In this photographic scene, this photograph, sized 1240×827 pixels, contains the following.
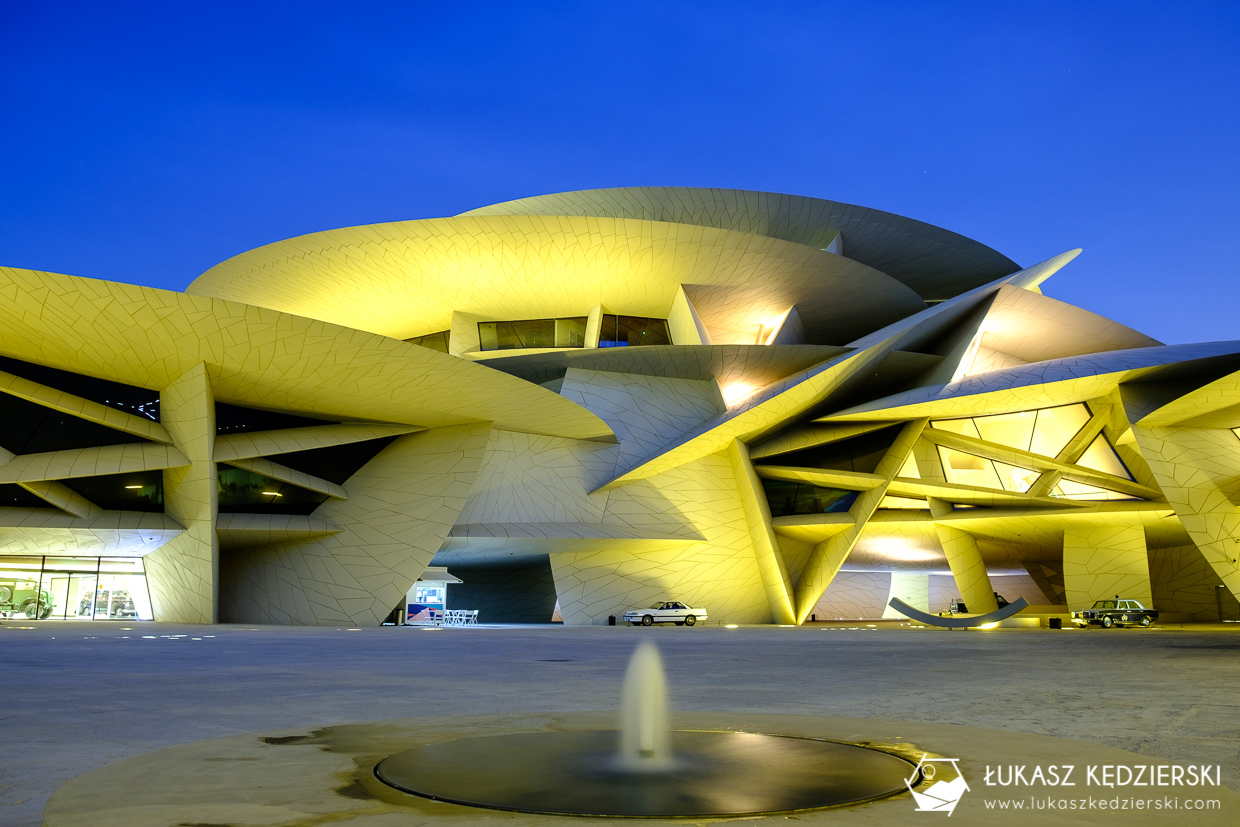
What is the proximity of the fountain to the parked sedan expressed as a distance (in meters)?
28.4

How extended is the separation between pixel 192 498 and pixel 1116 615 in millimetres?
29758

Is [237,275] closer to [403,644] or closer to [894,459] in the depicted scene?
[403,644]

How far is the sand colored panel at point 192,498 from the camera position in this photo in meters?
22.4

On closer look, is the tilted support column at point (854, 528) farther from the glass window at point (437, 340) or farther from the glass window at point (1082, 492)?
the glass window at point (437, 340)

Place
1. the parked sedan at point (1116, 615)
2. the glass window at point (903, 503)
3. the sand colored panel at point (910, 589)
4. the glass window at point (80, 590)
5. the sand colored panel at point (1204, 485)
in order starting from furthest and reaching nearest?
1. the sand colored panel at point (910, 589)
2. the glass window at point (903, 503)
3. the parked sedan at point (1116, 615)
4. the glass window at point (80, 590)
5. the sand colored panel at point (1204, 485)

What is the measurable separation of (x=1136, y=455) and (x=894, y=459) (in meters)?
8.31

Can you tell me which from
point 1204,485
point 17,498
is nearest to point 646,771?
point 17,498

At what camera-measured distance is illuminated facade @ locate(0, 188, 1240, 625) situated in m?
22.7

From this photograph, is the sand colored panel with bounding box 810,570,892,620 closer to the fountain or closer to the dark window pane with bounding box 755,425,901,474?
the dark window pane with bounding box 755,425,901,474

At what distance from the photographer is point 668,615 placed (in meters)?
29.2

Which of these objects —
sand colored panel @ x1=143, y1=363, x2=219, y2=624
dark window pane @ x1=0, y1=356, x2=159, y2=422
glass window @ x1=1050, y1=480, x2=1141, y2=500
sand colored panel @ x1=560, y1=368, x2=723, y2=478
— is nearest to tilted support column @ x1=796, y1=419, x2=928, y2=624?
glass window @ x1=1050, y1=480, x2=1141, y2=500

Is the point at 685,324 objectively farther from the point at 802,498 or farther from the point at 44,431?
the point at 44,431

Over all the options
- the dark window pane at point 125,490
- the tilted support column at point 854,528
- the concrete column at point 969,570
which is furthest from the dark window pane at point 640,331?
the dark window pane at point 125,490

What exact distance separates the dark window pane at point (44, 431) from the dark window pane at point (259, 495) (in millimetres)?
3566
